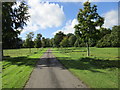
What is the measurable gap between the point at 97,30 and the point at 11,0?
697 inches

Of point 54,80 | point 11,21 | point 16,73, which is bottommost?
point 16,73

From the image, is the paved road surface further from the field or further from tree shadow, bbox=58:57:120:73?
tree shadow, bbox=58:57:120:73

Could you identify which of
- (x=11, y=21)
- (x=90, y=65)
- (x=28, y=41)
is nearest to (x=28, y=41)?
(x=28, y=41)

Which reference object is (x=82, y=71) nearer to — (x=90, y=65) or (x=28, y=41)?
(x=90, y=65)

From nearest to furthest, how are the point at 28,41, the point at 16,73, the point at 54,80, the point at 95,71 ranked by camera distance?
the point at 54,80, the point at 16,73, the point at 95,71, the point at 28,41

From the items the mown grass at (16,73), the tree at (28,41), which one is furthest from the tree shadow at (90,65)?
the tree at (28,41)

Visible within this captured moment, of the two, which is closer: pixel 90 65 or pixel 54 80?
pixel 54 80

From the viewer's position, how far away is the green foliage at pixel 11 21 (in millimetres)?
21828

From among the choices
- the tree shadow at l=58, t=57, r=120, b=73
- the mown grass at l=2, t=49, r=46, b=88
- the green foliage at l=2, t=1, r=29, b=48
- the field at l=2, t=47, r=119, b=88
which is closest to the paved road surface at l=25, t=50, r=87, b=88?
the field at l=2, t=47, r=119, b=88

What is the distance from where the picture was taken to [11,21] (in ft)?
75.4

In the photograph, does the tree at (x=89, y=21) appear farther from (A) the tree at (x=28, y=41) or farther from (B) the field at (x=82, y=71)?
(A) the tree at (x=28, y=41)

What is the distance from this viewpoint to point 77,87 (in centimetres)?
723

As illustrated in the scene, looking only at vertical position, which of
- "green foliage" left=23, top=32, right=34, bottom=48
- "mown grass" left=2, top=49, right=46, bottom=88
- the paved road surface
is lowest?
"mown grass" left=2, top=49, right=46, bottom=88

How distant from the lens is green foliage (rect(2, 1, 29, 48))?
71.6ft
